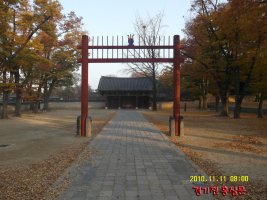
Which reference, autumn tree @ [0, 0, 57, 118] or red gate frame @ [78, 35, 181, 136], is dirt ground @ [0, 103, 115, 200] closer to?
red gate frame @ [78, 35, 181, 136]

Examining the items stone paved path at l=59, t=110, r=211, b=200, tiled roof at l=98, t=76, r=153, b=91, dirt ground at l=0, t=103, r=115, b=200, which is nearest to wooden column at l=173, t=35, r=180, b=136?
stone paved path at l=59, t=110, r=211, b=200

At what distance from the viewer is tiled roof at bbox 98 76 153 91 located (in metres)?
57.0

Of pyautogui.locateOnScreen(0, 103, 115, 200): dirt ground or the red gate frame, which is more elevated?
the red gate frame

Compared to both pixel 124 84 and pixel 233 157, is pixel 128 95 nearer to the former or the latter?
pixel 124 84

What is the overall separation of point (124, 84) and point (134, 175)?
168ft

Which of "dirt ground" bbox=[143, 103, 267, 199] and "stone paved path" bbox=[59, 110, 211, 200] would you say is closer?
"stone paved path" bbox=[59, 110, 211, 200]

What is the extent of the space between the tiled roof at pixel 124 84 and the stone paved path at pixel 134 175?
45121 millimetres

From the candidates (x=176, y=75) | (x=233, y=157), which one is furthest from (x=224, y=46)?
(x=233, y=157)

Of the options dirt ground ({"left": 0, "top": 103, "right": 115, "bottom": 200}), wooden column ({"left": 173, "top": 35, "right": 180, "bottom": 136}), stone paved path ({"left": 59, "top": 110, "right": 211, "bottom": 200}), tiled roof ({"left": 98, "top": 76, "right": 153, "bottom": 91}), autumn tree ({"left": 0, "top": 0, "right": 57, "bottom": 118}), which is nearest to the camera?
stone paved path ({"left": 59, "top": 110, "right": 211, "bottom": 200})

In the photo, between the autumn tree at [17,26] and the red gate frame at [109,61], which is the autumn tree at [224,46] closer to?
the red gate frame at [109,61]

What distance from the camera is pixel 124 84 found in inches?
2314

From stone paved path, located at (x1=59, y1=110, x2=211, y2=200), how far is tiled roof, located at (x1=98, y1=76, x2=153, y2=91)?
4512cm

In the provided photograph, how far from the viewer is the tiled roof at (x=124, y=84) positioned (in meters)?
57.0

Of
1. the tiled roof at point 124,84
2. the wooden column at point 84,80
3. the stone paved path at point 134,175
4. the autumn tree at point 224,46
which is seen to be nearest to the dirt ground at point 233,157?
the stone paved path at point 134,175
